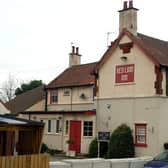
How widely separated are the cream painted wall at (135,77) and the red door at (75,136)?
2980 mm

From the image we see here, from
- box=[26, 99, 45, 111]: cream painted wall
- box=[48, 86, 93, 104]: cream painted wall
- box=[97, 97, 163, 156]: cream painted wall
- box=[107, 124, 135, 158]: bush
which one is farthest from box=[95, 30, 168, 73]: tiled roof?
box=[26, 99, 45, 111]: cream painted wall

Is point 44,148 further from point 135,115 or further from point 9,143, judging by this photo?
point 9,143

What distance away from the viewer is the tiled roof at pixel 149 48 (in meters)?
26.7

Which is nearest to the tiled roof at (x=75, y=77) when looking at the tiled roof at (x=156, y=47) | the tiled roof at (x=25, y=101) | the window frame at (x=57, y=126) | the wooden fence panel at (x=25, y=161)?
the tiled roof at (x=25, y=101)

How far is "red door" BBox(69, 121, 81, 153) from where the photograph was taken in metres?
30.8

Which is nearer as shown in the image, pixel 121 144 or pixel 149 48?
pixel 121 144

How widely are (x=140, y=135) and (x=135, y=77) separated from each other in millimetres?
3865

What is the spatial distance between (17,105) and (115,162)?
27.2 metres

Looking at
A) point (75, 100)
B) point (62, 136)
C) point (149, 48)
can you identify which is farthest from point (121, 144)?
point (75, 100)

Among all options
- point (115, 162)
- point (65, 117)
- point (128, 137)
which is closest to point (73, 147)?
point (65, 117)

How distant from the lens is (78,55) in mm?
42719

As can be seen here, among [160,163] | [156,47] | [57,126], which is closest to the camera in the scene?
[160,163]

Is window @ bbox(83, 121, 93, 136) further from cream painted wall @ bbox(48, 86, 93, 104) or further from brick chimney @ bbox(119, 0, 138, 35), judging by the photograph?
brick chimney @ bbox(119, 0, 138, 35)

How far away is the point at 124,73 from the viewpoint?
2853 cm
